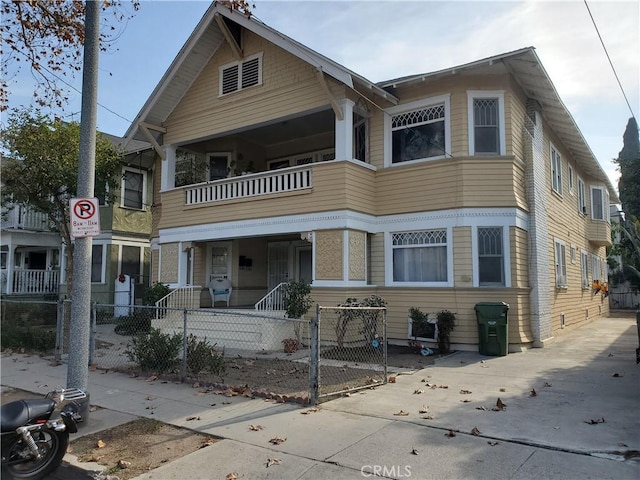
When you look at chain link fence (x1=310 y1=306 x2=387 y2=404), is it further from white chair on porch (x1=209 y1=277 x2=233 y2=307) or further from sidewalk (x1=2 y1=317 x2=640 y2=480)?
white chair on porch (x1=209 y1=277 x2=233 y2=307)

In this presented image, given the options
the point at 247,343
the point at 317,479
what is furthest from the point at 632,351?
the point at 317,479

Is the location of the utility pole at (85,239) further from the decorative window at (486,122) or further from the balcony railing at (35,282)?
the balcony railing at (35,282)

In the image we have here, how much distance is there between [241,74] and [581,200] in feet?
50.2

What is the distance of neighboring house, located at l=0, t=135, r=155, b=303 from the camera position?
2098cm

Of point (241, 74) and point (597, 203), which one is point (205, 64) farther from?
point (597, 203)

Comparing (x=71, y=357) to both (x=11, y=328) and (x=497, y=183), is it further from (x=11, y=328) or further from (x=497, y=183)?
(x=497, y=183)

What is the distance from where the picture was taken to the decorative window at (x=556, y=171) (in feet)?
52.6

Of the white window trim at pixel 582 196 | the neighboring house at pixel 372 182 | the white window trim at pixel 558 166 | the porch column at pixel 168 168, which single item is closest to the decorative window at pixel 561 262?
the neighboring house at pixel 372 182

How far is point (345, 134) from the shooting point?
42.2 ft

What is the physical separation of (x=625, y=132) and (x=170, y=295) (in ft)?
182

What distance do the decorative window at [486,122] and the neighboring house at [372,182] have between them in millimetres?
34

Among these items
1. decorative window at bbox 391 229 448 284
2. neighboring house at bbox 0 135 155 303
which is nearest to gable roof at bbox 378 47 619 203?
decorative window at bbox 391 229 448 284

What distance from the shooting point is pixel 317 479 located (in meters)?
4.36

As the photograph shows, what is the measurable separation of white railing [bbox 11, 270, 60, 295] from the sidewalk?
14.9 metres
